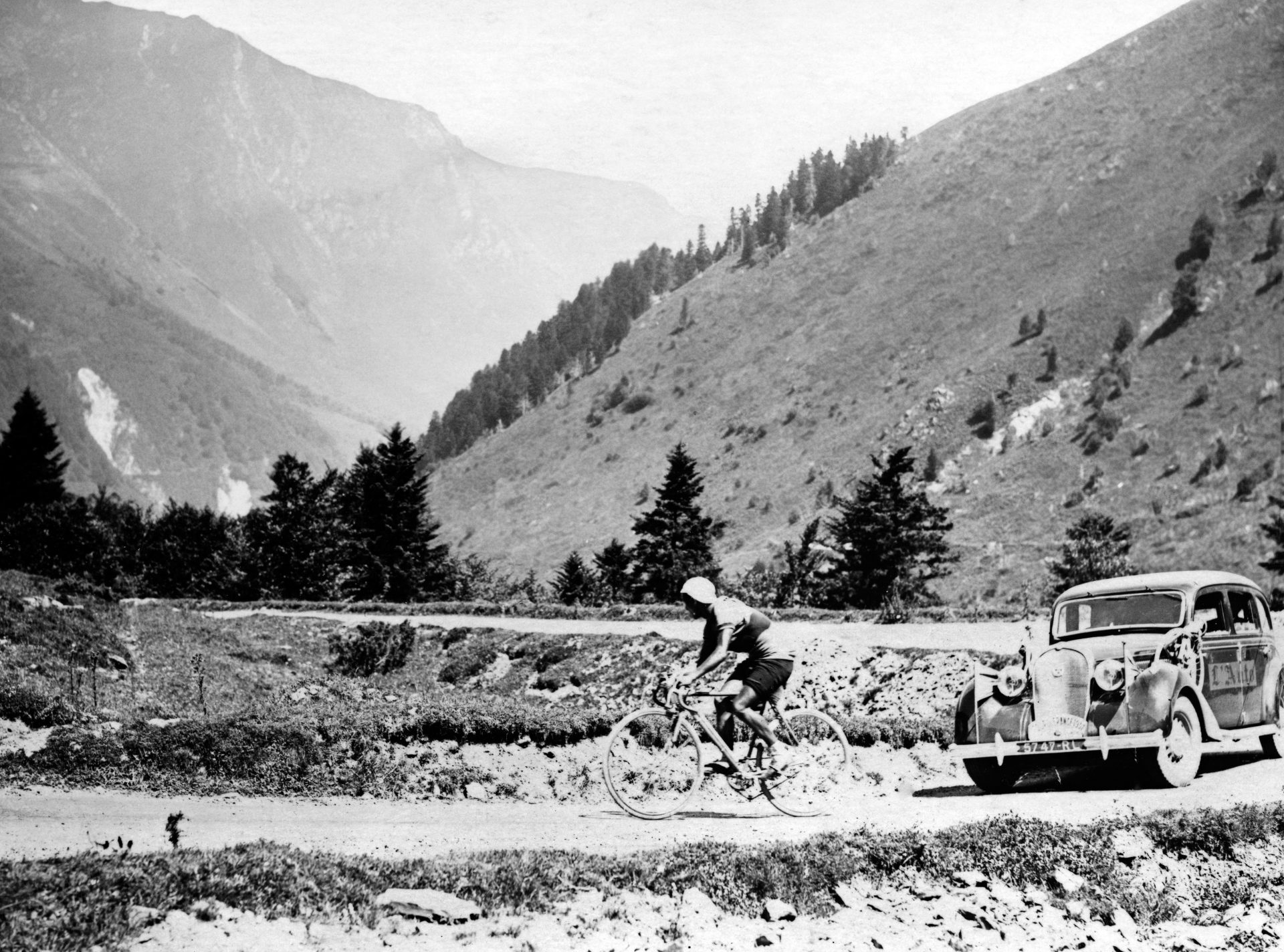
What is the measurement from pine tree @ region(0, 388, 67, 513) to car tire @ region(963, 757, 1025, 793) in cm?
8022

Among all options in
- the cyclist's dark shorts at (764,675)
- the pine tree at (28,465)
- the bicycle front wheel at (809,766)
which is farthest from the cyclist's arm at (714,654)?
the pine tree at (28,465)

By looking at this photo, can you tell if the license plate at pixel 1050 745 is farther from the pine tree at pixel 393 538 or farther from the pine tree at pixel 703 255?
the pine tree at pixel 703 255

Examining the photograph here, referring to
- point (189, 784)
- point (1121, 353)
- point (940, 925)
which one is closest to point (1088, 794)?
point (940, 925)

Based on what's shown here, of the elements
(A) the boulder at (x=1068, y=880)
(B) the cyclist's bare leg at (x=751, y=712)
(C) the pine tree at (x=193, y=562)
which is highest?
(C) the pine tree at (x=193, y=562)

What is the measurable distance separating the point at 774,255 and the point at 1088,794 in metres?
150

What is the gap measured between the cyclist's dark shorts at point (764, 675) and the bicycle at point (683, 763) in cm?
17

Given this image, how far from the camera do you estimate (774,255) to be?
159875 mm

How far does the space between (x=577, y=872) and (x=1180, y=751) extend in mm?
8153

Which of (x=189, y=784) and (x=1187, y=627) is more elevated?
(x=1187, y=627)

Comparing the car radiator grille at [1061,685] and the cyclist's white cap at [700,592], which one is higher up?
the cyclist's white cap at [700,592]

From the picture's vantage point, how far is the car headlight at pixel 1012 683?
14.2m

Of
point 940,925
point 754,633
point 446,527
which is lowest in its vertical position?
point 940,925

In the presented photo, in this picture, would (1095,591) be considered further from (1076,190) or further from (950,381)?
(1076,190)

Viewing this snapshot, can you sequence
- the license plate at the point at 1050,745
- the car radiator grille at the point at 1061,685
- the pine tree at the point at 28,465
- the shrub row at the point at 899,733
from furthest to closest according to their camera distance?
the pine tree at the point at 28,465 < the shrub row at the point at 899,733 < the car radiator grille at the point at 1061,685 < the license plate at the point at 1050,745
